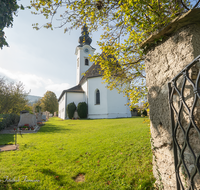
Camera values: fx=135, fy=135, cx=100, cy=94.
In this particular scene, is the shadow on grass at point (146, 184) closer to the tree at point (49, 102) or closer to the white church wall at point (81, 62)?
the white church wall at point (81, 62)

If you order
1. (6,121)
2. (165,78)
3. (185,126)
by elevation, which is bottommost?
(6,121)

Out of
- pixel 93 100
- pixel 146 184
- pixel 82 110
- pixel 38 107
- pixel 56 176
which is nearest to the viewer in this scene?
pixel 146 184

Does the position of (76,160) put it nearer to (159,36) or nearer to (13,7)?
(159,36)

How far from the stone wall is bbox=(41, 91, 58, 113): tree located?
148 feet

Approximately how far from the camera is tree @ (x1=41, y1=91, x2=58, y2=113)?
43.6 meters

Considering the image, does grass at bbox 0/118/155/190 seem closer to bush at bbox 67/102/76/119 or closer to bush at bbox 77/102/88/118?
bush at bbox 77/102/88/118

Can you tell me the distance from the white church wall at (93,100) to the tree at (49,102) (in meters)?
26.7

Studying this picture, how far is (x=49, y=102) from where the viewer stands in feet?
145

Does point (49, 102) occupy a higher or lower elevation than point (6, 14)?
lower

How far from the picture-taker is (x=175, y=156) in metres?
1.72

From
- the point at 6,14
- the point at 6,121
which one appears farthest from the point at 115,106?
the point at 6,14

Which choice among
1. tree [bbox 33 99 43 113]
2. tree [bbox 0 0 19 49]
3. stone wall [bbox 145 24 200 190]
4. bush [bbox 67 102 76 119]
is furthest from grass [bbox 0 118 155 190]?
tree [bbox 33 99 43 113]

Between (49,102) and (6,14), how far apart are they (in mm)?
37816

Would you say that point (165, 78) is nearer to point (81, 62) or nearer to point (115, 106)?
point (115, 106)
